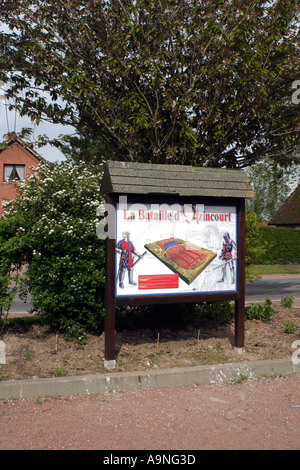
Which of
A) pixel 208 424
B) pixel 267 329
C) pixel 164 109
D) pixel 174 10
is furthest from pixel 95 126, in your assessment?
pixel 208 424

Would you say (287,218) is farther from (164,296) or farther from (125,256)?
(125,256)

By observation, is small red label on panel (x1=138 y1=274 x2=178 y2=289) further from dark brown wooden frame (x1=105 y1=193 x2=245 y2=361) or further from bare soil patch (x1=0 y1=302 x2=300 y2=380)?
bare soil patch (x1=0 y1=302 x2=300 y2=380)

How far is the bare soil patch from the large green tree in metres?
2.92

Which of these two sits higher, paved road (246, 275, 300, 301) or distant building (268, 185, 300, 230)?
distant building (268, 185, 300, 230)

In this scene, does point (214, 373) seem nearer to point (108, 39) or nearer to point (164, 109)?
point (164, 109)

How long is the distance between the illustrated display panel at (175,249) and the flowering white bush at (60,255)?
28.6 inches

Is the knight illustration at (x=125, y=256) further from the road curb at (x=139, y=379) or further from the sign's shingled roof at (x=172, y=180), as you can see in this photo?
the road curb at (x=139, y=379)

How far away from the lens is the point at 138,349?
6.04 metres

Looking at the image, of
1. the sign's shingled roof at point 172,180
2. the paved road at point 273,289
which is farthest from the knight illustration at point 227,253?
the paved road at point 273,289

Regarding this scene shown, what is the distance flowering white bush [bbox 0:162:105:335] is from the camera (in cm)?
600

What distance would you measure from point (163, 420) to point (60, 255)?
9.57 ft

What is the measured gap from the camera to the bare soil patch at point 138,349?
5.34 metres

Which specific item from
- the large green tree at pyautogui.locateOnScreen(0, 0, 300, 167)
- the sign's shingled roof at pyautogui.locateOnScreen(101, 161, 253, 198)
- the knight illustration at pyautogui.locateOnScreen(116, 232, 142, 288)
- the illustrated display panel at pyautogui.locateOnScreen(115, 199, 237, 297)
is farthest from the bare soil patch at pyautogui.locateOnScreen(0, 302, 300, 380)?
the large green tree at pyautogui.locateOnScreen(0, 0, 300, 167)
